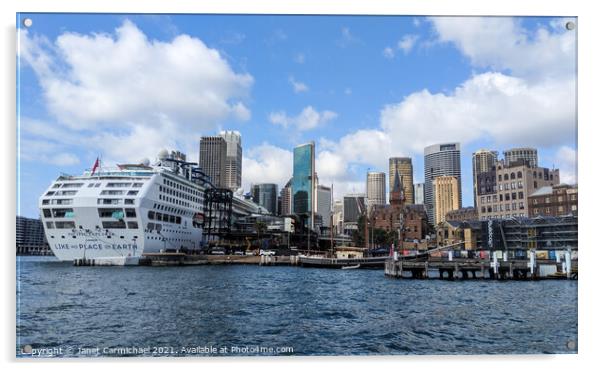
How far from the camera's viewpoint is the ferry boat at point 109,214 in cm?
2892

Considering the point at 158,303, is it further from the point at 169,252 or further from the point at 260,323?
the point at 169,252

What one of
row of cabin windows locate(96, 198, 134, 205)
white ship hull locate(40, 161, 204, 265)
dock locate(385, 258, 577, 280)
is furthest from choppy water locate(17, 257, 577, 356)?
white ship hull locate(40, 161, 204, 265)

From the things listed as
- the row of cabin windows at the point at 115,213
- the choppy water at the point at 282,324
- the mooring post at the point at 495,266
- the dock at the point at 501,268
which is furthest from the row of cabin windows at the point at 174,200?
the mooring post at the point at 495,266

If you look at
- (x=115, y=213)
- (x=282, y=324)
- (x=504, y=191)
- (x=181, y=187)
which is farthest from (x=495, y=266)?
(x=181, y=187)

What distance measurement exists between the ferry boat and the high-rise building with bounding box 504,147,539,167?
21769mm

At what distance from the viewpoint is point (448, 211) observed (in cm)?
4181

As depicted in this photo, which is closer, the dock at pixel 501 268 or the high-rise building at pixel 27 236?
the high-rise building at pixel 27 236

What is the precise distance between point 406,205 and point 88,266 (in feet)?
160

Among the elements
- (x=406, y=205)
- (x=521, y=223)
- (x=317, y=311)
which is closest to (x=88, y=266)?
(x=317, y=311)

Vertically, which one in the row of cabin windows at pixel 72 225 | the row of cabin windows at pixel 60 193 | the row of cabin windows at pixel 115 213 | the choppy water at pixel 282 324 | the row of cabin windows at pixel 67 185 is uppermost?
the row of cabin windows at pixel 67 185

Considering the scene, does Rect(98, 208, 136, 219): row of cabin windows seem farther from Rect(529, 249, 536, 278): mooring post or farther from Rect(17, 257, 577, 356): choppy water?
Rect(529, 249, 536, 278): mooring post

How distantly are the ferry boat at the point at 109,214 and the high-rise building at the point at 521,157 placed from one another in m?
21.8

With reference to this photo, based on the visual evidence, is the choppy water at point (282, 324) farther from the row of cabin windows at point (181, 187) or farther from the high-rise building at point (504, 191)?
the row of cabin windows at point (181, 187)
